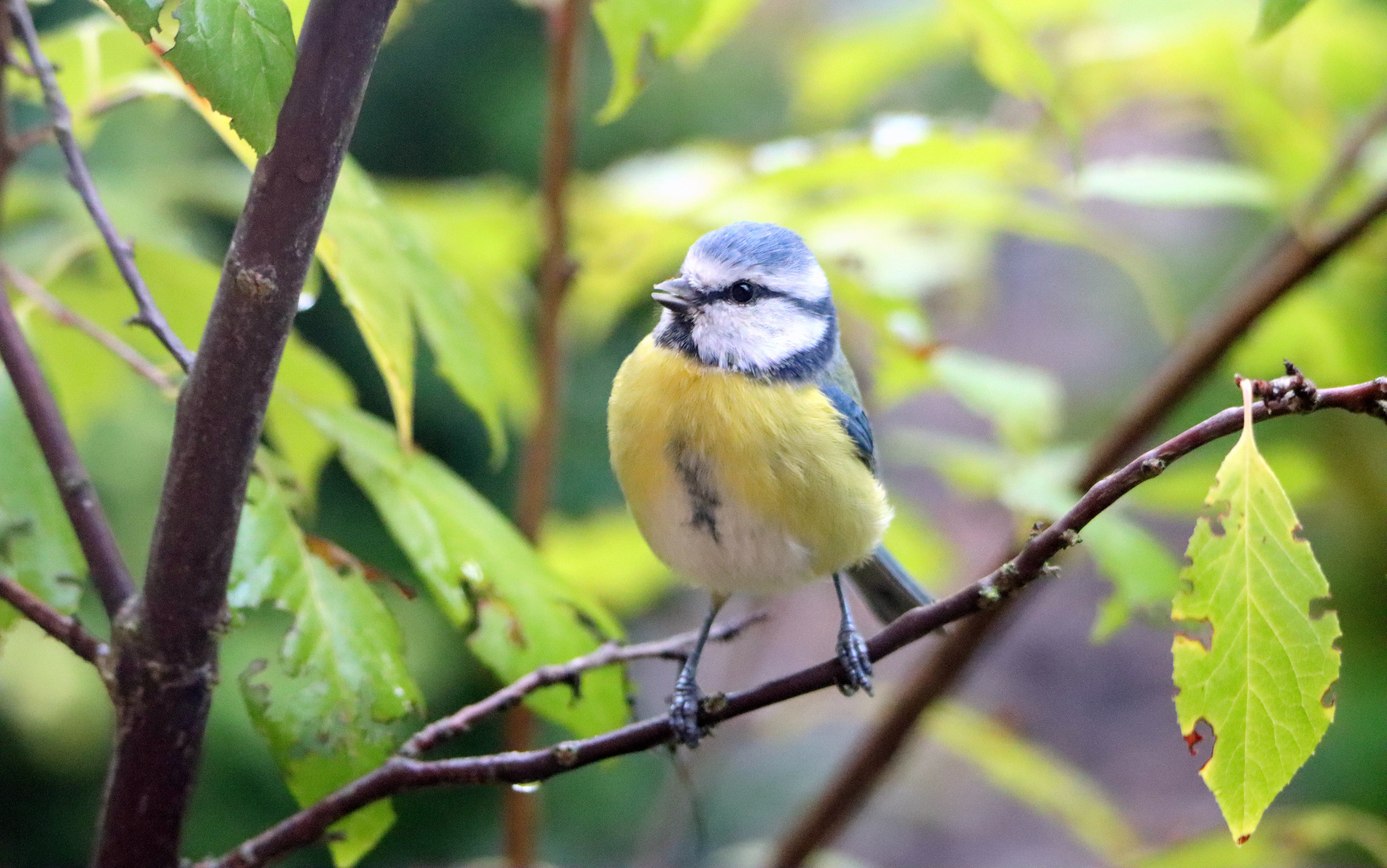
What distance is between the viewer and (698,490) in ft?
3.55

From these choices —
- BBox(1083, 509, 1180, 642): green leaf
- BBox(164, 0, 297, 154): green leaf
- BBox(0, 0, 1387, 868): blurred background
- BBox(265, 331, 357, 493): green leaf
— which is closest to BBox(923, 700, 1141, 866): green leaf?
BBox(0, 0, 1387, 868): blurred background

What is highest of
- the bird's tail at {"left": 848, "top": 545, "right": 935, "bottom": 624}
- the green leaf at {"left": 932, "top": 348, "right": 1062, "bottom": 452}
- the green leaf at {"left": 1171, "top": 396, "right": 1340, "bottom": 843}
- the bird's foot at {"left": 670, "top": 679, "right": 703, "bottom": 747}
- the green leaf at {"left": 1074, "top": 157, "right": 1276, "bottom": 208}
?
the green leaf at {"left": 1074, "top": 157, "right": 1276, "bottom": 208}

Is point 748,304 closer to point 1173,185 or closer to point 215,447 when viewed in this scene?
point 1173,185

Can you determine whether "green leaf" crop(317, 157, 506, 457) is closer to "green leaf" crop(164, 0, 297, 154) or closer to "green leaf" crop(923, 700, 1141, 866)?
"green leaf" crop(164, 0, 297, 154)

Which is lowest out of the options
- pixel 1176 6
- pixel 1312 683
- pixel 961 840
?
pixel 1312 683

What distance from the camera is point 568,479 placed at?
3.03 metres

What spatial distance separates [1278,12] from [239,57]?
21.1 inches

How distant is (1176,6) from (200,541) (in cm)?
129

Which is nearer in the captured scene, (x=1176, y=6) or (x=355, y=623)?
(x=355, y=623)

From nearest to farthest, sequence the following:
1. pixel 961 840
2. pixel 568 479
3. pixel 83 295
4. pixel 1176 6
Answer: pixel 83 295, pixel 1176 6, pixel 568 479, pixel 961 840

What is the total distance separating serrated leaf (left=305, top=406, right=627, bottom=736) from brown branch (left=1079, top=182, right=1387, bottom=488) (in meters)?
0.63

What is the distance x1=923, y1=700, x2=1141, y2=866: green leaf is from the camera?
1.56m

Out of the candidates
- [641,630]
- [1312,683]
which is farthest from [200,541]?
[641,630]

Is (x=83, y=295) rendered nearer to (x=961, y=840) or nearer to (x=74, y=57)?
(x=74, y=57)
